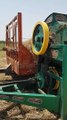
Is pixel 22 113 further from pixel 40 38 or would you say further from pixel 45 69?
pixel 40 38

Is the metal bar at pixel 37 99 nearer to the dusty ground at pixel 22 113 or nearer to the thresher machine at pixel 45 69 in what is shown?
the thresher machine at pixel 45 69

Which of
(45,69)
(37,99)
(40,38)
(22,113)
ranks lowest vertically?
(22,113)

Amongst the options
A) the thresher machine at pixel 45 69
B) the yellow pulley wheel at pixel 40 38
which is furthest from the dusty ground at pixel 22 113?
the yellow pulley wheel at pixel 40 38

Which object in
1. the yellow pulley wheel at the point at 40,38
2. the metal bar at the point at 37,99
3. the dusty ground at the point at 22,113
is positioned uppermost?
the yellow pulley wheel at the point at 40,38

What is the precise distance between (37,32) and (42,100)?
1.46 m

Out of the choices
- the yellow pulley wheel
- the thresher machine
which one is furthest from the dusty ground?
the yellow pulley wheel

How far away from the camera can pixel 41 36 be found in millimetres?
4836

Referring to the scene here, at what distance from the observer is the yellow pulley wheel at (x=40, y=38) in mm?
4574

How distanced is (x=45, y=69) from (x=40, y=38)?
606 mm

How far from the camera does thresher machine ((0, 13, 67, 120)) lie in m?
4.29

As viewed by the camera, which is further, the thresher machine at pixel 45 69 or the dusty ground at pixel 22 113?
the dusty ground at pixel 22 113

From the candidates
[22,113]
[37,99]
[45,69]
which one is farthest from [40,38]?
[22,113]

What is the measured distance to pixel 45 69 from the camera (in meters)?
5.06

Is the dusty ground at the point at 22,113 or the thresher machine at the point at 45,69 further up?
the thresher machine at the point at 45,69
